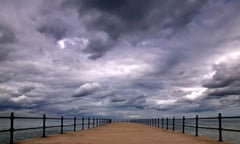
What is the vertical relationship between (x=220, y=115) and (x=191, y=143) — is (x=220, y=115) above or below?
above

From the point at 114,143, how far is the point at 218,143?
Result: 457cm

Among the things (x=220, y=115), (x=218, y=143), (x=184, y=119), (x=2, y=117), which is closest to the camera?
(x=2, y=117)

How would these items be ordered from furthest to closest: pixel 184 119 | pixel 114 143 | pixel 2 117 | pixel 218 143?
pixel 184 119, pixel 218 143, pixel 114 143, pixel 2 117

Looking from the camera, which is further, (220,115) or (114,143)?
(220,115)

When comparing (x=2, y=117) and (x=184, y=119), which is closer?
(x=2, y=117)

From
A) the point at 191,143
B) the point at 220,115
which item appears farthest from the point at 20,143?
the point at 220,115

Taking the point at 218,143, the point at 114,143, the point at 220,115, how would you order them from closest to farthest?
the point at 114,143 → the point at 218,143 → the point at 220,115

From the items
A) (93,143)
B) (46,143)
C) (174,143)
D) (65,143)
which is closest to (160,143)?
(174,143)

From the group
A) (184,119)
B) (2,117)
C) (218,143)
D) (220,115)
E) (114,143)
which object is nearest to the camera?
(2,117)

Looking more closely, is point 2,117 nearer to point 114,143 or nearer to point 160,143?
point 114,143

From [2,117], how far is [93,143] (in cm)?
342

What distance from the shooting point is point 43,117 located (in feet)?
47.7

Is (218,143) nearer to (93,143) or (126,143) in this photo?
(126,143)

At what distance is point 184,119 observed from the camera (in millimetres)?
20172
